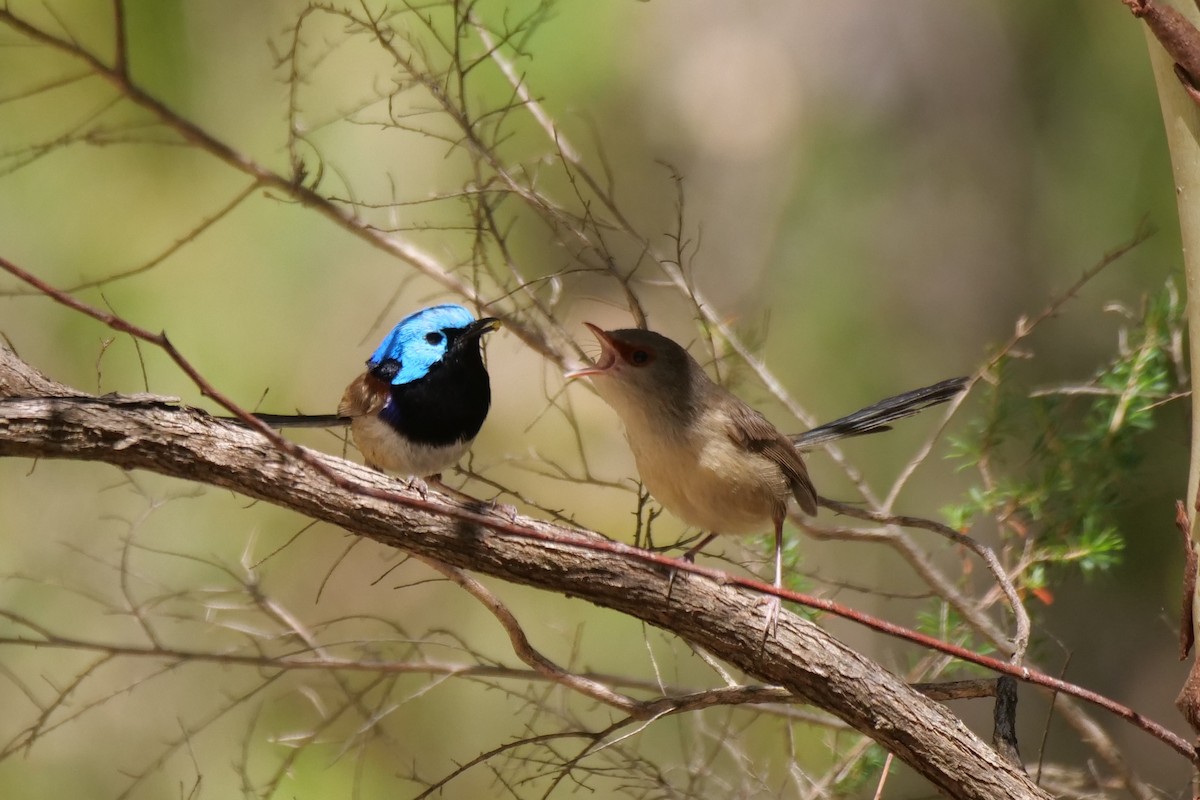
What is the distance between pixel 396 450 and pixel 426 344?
0.22 meters

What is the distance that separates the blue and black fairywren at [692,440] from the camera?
6.23 ft

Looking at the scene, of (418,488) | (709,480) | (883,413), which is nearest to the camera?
(418,488)

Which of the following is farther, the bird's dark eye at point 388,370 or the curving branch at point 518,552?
the bird's dark eye at point 388,370

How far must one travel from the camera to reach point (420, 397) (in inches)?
81.7

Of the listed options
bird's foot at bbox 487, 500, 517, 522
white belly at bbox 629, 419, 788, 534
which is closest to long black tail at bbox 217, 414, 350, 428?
bird's foot at bbox 487, 500, 517, 522

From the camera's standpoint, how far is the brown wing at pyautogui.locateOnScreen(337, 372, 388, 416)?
6.85ft

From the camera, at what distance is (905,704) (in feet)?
5.49

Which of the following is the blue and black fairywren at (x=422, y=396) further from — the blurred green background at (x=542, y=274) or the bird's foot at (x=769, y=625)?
the bird's foot at (x=769, y=625)

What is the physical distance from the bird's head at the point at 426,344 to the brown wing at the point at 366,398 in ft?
0.05

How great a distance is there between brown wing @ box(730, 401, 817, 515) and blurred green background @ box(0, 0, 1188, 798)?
1.80ft

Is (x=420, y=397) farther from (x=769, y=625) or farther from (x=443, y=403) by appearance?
(x=769, y=625)

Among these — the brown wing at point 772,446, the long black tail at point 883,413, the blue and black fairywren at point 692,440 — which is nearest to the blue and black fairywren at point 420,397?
the blue and black fairywren at point 692,440

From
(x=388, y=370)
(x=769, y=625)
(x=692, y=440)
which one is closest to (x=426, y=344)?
(x=388, y=370)

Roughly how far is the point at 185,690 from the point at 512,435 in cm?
120
